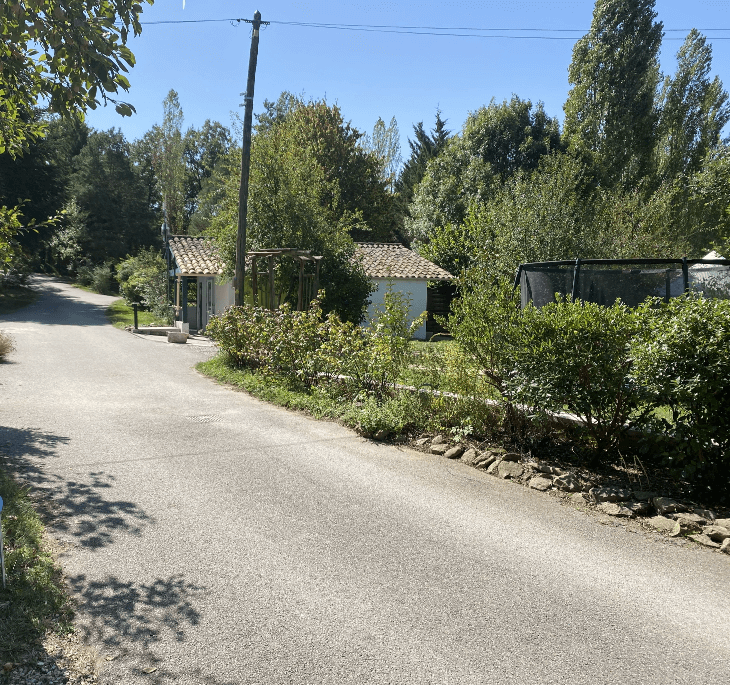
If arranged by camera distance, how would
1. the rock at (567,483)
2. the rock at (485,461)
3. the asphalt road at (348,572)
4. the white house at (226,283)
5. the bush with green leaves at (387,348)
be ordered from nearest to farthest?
the asphalt road at (348,572) → the rock at (567,483) → the rock at (485,461) → the bush with green leaves at (387,348) → the white house at (226,283)

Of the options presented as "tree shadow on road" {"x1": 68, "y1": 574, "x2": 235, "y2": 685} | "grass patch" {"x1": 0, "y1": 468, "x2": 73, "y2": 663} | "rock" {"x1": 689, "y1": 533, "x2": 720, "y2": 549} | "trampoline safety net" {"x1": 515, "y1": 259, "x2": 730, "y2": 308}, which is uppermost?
"trampoline safety net" {"x1": 515, "y1": 259, "x2": 730, "y2": 308}

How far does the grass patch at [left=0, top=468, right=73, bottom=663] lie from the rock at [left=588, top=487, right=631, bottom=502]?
4821mm

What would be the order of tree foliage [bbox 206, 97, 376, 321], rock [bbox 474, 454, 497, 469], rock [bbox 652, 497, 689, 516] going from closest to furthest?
rock [bbox 652, 497, 689, 516]
rock [bbox 474, 454, 497, 469]
tree foliage [bbox 206, 97, 376, 321]

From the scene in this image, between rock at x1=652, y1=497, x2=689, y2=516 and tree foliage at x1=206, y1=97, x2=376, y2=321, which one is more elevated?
tree foliage at x1=206, y1=97, x2=376, y2=321

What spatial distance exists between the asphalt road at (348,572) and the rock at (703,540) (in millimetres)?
135

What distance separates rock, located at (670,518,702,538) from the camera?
5.32 meters

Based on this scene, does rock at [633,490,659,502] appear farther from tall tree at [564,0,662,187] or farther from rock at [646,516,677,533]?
tall tree at [564,0,662,187]

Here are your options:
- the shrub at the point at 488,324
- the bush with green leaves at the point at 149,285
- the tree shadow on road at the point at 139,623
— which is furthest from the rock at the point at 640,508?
the bush with green leaves at the point at 149,285

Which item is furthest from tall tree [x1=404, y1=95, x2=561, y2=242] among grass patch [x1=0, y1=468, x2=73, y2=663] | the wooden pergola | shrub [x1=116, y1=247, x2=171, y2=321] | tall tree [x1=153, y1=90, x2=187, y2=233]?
grass patch [x1=0, y1=468, x2=73, y2=663]

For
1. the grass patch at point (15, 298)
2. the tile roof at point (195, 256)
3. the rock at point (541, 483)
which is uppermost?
the tile roof at point (195, 256)

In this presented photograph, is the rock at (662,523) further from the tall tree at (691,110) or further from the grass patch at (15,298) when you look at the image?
the grass patch at (15,298)

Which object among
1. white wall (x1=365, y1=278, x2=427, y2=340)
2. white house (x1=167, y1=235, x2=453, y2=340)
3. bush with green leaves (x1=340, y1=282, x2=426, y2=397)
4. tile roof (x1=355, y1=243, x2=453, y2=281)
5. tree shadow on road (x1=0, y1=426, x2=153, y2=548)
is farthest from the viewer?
tile roof (x1=355, y1=243, x2=453, y2=281)

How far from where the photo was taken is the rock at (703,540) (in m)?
5.09

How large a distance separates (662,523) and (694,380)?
1339 millimetres
